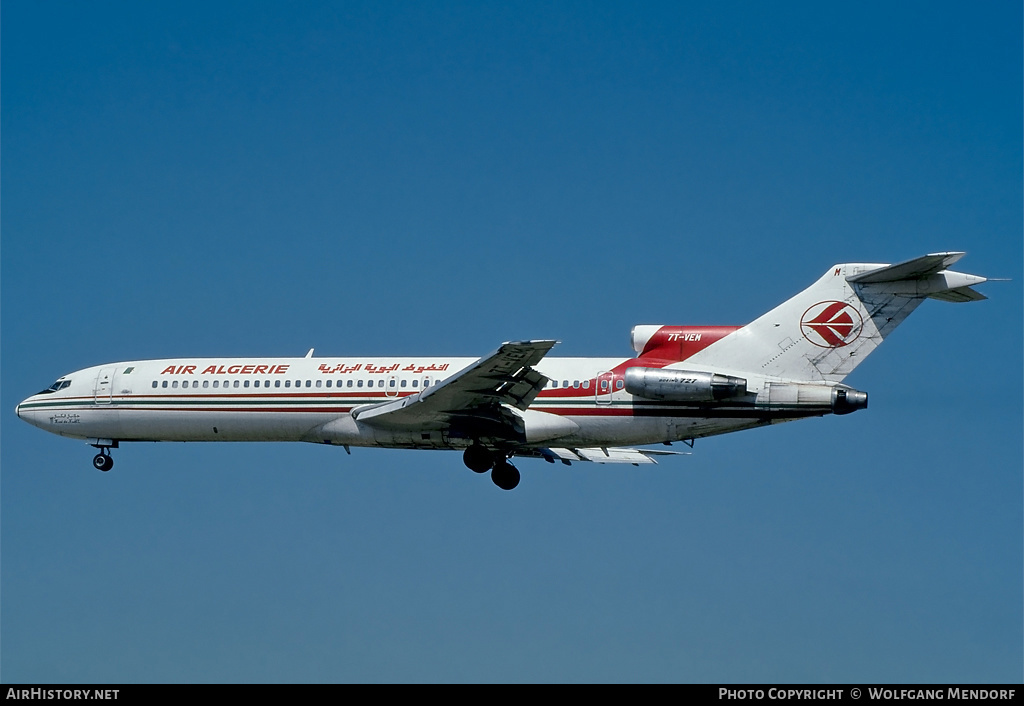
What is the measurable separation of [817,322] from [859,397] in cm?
246

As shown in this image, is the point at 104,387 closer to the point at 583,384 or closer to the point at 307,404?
the point at 307,404

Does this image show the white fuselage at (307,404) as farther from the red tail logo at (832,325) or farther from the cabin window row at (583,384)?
the red tail logo at (832,325)

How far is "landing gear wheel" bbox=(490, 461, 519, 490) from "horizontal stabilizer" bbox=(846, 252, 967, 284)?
10659 mm

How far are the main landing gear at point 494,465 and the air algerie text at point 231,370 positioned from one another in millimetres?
6079

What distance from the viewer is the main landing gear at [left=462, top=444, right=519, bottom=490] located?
3759cm

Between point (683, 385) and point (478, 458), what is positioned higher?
point (683, 385)

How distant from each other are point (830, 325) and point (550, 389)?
7.72 metres

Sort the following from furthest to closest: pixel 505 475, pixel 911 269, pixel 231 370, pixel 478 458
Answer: pixel 231 370, pixel 505 475, pixel 478 458, pixel 911 269

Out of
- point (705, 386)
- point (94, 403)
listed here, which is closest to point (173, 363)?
point (94, 403)

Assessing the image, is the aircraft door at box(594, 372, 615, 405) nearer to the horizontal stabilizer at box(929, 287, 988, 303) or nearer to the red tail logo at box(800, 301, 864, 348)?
Result: the red tail logo at box(800, 301, 864, 348)

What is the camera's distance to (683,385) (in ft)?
116

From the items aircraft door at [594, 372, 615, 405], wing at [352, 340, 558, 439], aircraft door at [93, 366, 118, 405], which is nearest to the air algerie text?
aircraft door at [93, 366, 118, 405]

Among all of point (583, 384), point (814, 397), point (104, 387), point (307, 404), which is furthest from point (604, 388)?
point (104, 387)
